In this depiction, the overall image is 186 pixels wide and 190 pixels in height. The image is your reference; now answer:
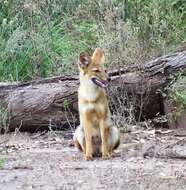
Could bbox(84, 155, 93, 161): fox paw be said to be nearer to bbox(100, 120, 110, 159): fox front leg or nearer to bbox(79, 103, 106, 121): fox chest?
bbox(100, 120, 110, 159): fox front leg

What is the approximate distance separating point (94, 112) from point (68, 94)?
5.19 ft

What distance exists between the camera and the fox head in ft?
25.1

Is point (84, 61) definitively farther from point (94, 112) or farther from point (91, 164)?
point (91, 164)

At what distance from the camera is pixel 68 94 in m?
9.27

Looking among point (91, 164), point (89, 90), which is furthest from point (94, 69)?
point (91, 164)

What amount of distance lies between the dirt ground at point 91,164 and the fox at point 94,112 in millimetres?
168

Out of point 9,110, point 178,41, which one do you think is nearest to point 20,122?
point 9,110

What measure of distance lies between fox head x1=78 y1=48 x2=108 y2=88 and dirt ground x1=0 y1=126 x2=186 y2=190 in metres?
0.90

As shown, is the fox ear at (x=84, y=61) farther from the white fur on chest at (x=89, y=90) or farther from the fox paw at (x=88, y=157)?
the fox paw at (x=88, y=157)

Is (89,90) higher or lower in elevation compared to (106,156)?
higher

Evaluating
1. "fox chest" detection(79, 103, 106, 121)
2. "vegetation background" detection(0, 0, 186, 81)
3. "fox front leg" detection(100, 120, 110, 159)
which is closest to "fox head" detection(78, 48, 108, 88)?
"fox chest" detection(79, 103, 106, 121)

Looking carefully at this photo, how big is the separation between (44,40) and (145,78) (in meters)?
2.82

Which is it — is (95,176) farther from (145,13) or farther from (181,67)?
(145,13)

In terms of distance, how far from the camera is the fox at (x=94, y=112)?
7680 millimetres
